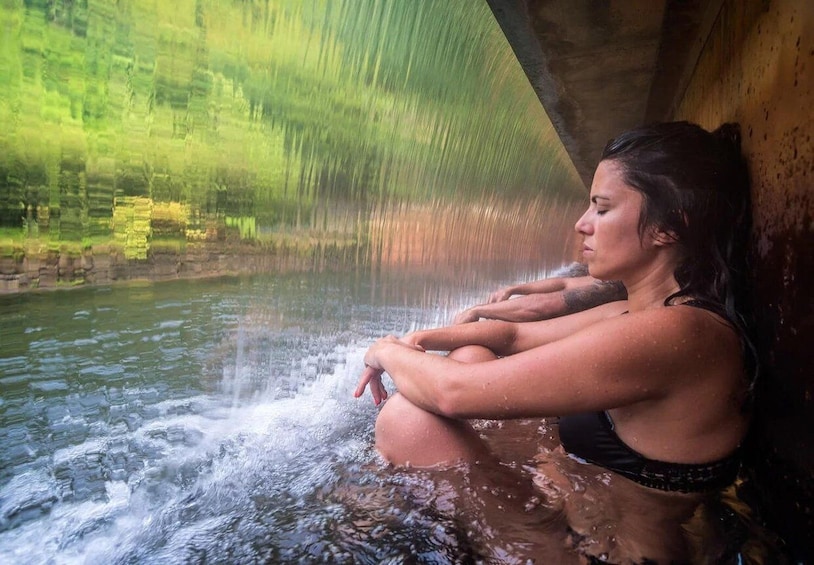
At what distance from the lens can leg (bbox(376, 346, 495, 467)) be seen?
5.34ft

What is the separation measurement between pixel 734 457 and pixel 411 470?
3.23 feet

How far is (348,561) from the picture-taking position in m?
1.28

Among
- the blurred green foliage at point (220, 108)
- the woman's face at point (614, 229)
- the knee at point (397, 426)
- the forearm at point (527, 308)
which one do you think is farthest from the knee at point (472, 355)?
the blurred green foliage at point (220, 108)

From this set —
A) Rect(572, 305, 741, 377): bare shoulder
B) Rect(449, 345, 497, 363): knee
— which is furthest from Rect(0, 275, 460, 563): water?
Rect(572, 305, 741, 377): bare shoulder

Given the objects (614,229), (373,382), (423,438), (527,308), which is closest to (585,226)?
(614,229)

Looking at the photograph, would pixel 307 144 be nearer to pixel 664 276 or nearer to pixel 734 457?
pixel 664 276

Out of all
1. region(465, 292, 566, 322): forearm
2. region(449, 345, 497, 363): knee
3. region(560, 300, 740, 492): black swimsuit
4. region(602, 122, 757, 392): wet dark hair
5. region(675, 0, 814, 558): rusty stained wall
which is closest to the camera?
region(675, 0, 814, 558): rusty stained wall

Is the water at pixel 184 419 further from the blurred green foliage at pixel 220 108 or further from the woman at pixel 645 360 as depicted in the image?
the blurred green foliage at pixel 220 108

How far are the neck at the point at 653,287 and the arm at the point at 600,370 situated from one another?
25cm

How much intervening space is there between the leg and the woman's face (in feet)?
1.84

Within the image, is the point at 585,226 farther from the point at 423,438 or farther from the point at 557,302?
the point at 557,302

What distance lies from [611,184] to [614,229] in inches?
6.2

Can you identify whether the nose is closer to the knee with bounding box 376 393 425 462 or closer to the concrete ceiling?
the knee with bounding box 376 393 425 462

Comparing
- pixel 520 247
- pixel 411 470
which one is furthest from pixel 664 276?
pixel 520 247
